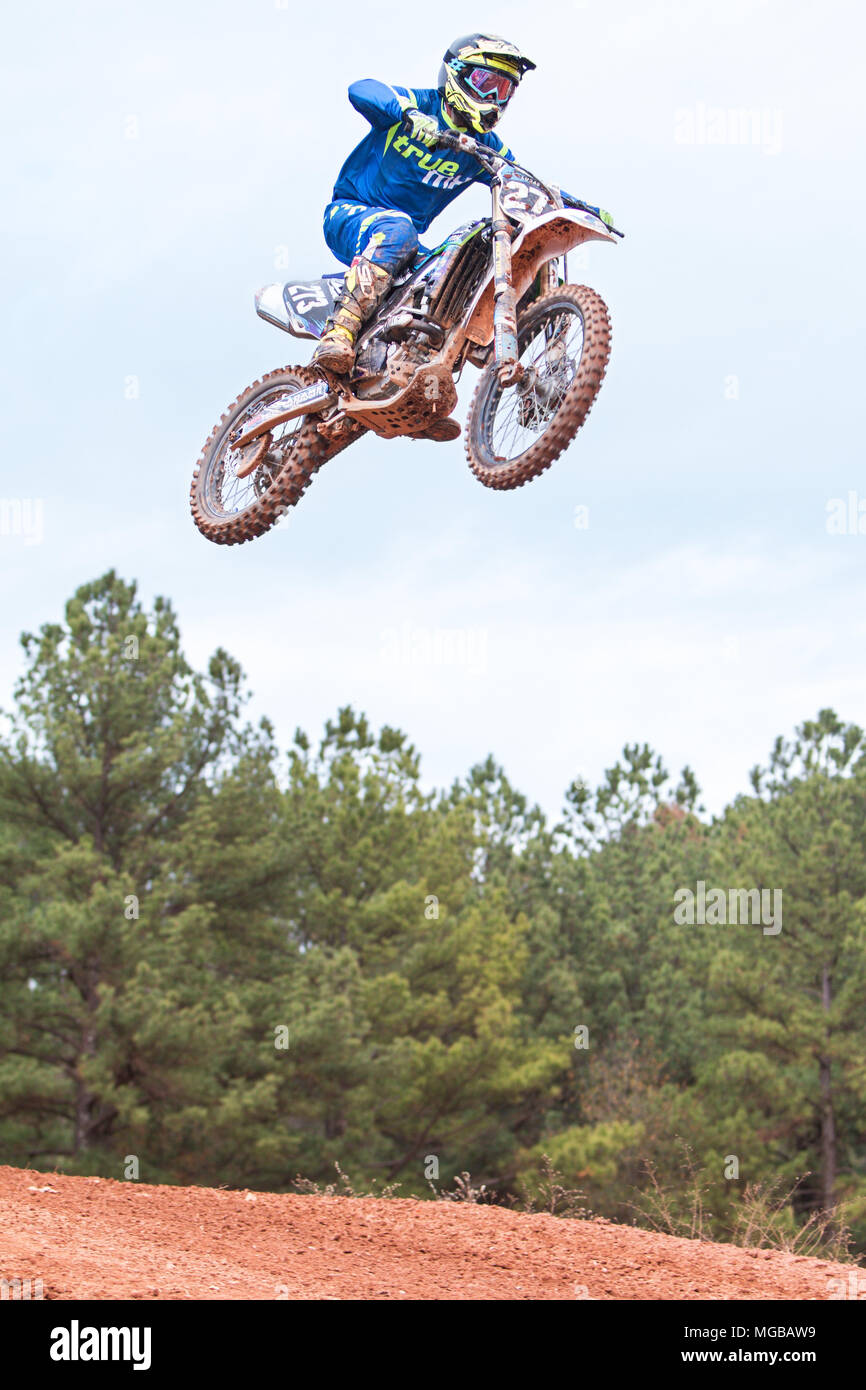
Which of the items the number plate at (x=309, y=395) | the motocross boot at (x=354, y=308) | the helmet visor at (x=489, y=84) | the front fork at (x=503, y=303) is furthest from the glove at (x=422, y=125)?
the number plate at (x=309, y=395)

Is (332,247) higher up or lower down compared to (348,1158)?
higher up

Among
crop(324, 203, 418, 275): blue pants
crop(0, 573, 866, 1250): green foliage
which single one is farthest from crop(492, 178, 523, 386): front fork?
crop(0, 573, 866, 1250): green foliage

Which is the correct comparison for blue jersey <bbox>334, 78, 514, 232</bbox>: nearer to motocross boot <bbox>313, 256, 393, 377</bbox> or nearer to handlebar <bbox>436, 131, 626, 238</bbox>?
handlebar <bbox>436, 131, 626, 238</bbox>

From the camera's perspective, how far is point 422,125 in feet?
27.5

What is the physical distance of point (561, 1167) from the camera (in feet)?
87.8

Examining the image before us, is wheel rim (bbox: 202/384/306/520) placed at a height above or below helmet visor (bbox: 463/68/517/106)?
below

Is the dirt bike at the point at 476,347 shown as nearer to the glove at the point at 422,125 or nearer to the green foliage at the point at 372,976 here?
the glove at the point at 422,125

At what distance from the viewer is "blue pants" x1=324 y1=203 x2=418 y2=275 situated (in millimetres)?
8727

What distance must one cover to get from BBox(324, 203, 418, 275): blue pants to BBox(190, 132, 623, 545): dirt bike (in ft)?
0.37

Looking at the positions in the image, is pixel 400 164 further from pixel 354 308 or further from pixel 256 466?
pixel 256 466
